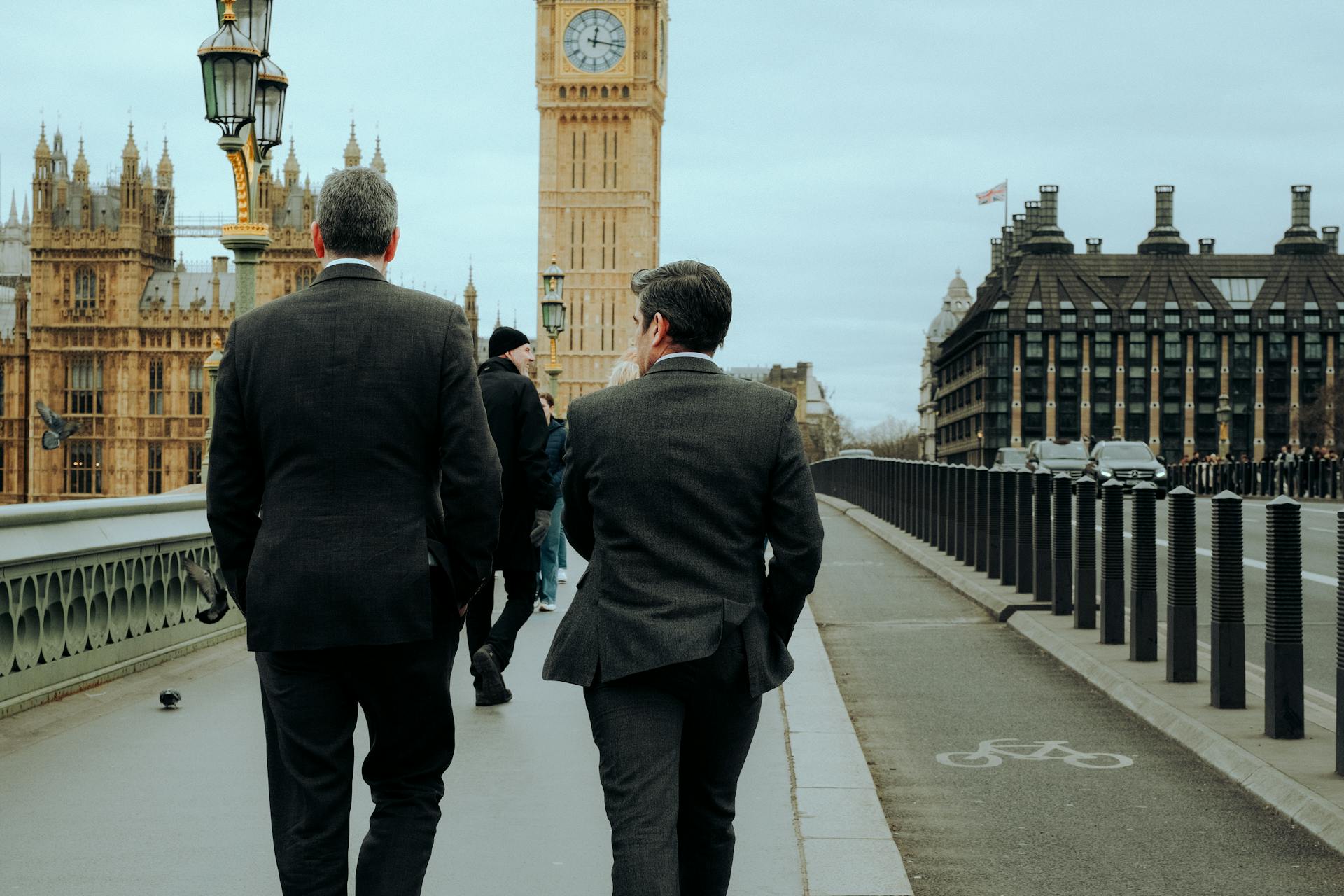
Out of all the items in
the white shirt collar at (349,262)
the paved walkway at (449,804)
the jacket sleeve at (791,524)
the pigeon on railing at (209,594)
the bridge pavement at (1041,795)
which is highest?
the white shirt collar at (349,262)

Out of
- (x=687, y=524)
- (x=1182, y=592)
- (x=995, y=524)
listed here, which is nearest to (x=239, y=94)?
(x=1182, y=592)

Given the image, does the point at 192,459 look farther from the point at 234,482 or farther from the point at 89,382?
the point at 234,482

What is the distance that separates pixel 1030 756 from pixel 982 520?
9.00 m

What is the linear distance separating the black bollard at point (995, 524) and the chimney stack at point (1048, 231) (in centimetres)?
10635

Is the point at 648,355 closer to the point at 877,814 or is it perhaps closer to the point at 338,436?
the point at 338,436

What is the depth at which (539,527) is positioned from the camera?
8.98m

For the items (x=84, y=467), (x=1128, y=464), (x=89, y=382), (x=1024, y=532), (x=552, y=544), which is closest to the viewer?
(x=552, y=544)

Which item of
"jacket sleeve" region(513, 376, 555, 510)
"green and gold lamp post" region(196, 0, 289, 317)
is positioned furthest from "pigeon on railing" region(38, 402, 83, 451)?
"jacket sleeve" region(513, 376, 555, 510)

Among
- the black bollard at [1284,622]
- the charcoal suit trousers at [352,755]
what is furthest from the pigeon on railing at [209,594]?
the black bollard at [1284,622]

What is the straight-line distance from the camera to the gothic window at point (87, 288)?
104 meters

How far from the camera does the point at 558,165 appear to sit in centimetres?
11056

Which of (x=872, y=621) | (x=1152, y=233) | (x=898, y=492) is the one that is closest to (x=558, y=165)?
(x=1152, y=233)

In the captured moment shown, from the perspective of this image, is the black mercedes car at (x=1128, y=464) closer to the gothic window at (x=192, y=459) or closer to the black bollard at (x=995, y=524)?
the black bollard at (x=995, y=524)

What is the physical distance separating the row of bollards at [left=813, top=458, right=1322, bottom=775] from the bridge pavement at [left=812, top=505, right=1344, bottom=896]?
1.56 feet
